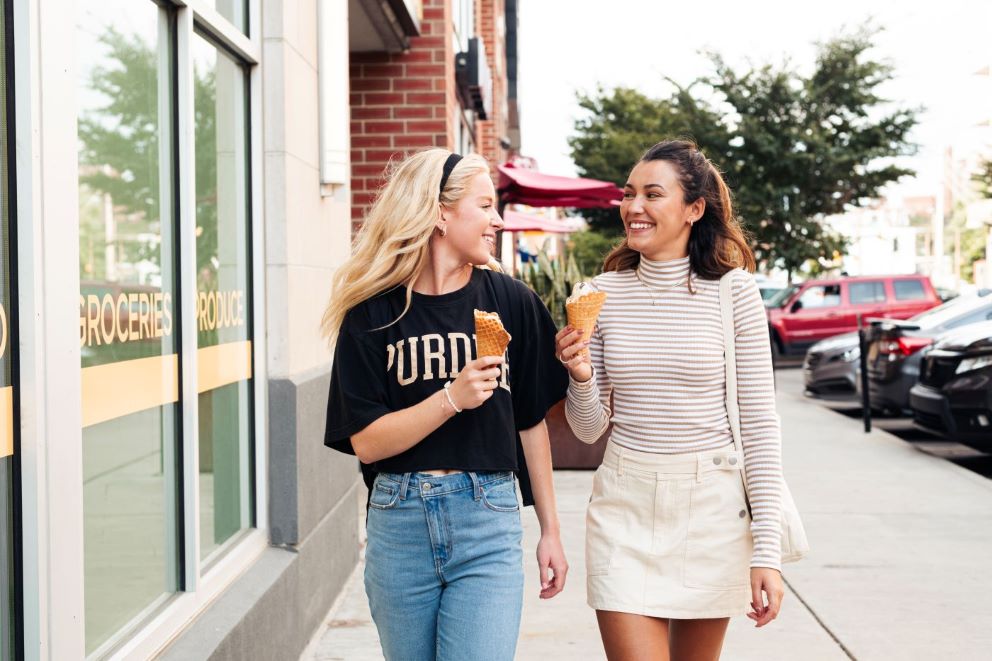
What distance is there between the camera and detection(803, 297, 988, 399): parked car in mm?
14617

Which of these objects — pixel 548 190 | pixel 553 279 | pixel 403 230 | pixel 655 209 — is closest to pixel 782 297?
pixel 548 190

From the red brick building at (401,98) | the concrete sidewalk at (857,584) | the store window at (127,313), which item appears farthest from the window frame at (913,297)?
the store window at (127,313)

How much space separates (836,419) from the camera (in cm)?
1386

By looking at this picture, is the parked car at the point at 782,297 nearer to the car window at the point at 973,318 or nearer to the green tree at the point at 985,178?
the green tree at the point at 985,178

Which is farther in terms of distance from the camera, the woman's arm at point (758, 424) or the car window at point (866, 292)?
the car window at point (866, 292)

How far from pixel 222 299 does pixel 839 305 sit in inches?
759

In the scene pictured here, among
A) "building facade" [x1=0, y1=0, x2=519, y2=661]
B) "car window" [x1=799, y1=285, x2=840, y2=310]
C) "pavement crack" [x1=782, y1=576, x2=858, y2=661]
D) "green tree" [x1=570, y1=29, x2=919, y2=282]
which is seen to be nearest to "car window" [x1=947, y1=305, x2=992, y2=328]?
"pavement crack" [x1=782, y1=576, x2=858, y2=661]

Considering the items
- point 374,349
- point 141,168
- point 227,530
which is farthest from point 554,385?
point 227,530

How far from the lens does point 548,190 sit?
42.0ft

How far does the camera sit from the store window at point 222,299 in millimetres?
4129

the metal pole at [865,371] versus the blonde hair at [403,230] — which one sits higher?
the blonde hair at [403,230]

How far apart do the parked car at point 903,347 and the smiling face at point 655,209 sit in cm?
958

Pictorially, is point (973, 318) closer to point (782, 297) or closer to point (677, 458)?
point (677, 458)

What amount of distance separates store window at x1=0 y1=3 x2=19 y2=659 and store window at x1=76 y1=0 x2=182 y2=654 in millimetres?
424
